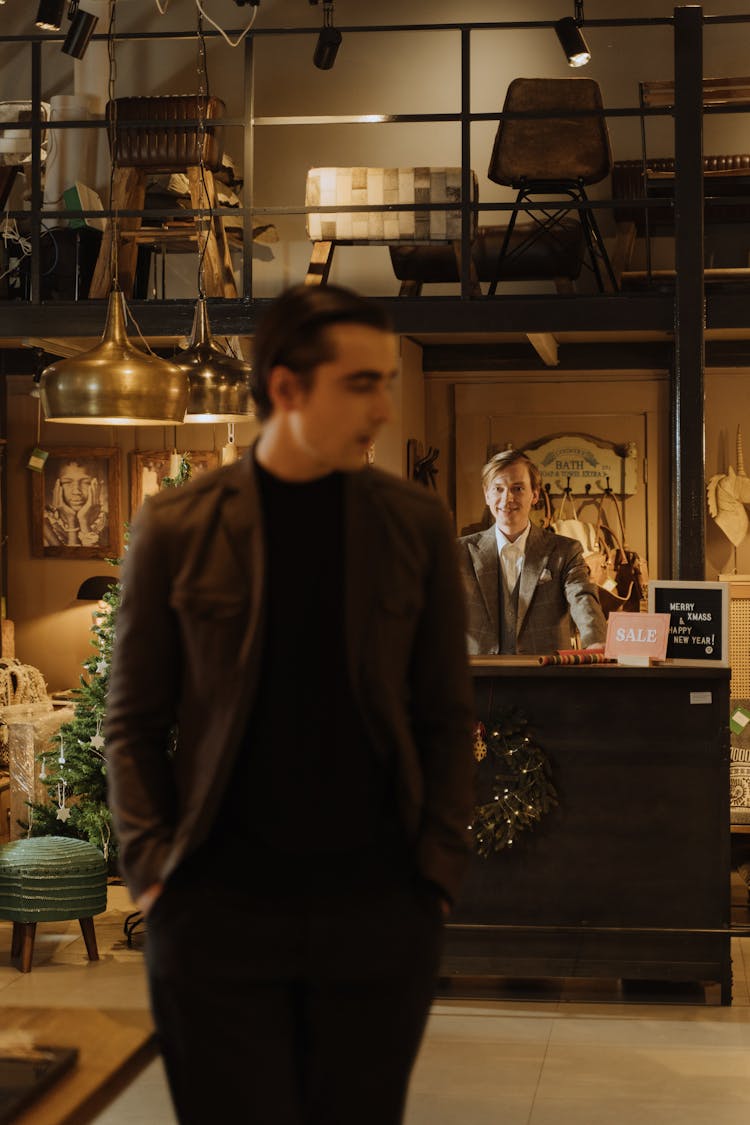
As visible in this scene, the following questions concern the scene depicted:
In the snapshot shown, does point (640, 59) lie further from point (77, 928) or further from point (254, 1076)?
point (254, 1076)

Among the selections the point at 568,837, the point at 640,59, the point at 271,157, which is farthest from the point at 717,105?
the point at 568,837

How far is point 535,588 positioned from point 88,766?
2.00 meters

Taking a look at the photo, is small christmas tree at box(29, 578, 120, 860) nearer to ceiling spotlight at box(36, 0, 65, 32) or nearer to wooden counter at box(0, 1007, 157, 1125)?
ceiling spotlight at box(36, 0, 65, 32)

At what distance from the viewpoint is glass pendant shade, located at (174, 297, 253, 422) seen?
487 centimetres

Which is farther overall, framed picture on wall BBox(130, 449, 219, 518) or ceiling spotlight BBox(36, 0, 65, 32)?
framed picture on wall BBox(130, 449, 219, 518)

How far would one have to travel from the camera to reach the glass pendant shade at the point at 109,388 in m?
4.24

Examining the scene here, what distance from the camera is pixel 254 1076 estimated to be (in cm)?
177

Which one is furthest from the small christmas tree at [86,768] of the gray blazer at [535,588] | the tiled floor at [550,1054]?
Result: the gray blazer at [535,588]

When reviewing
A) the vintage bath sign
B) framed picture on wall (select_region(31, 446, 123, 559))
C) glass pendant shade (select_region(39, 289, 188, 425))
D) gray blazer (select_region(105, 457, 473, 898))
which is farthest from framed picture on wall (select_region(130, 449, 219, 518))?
gray blazer (select_region(105, 457, 473, 898))

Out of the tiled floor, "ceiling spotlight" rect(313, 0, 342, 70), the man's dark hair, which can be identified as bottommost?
the tiled floor

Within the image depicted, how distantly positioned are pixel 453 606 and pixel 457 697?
117mm

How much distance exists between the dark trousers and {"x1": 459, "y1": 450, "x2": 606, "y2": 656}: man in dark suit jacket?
12.8 ft

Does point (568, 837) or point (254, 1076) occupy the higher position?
point (254, 1076)

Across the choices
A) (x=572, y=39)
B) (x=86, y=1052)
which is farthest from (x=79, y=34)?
(x=86, y=1052)
